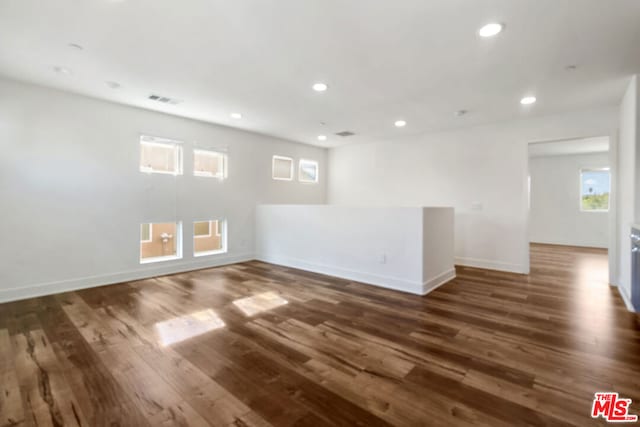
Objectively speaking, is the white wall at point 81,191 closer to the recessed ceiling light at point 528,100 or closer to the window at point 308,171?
the window at point 308,171

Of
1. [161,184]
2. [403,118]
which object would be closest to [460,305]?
[403,118]

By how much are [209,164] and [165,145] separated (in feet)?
2.62

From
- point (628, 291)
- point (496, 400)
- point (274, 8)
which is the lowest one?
point (496, 400)

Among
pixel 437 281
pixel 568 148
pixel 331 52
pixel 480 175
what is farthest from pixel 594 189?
pixel 331 52

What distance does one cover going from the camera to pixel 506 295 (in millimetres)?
3818

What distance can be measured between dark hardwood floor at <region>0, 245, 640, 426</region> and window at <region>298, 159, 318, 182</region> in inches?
154

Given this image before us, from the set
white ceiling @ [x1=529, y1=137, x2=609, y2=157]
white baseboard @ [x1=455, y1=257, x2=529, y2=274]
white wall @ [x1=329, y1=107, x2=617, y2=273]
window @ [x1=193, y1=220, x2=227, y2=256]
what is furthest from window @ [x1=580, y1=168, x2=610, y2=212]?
window @ [x1=193, y1=220, x2=227, y2=256]

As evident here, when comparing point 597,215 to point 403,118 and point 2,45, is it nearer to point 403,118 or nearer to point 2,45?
point 403,118

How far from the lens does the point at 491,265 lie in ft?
17.5

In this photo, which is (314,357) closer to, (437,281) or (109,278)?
(437,281)

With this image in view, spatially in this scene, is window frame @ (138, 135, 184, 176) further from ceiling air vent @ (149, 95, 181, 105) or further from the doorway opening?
the doorway opening

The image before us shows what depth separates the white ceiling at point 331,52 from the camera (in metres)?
2.24

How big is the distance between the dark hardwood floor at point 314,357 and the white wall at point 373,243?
386mm

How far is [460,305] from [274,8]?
11.4ft
